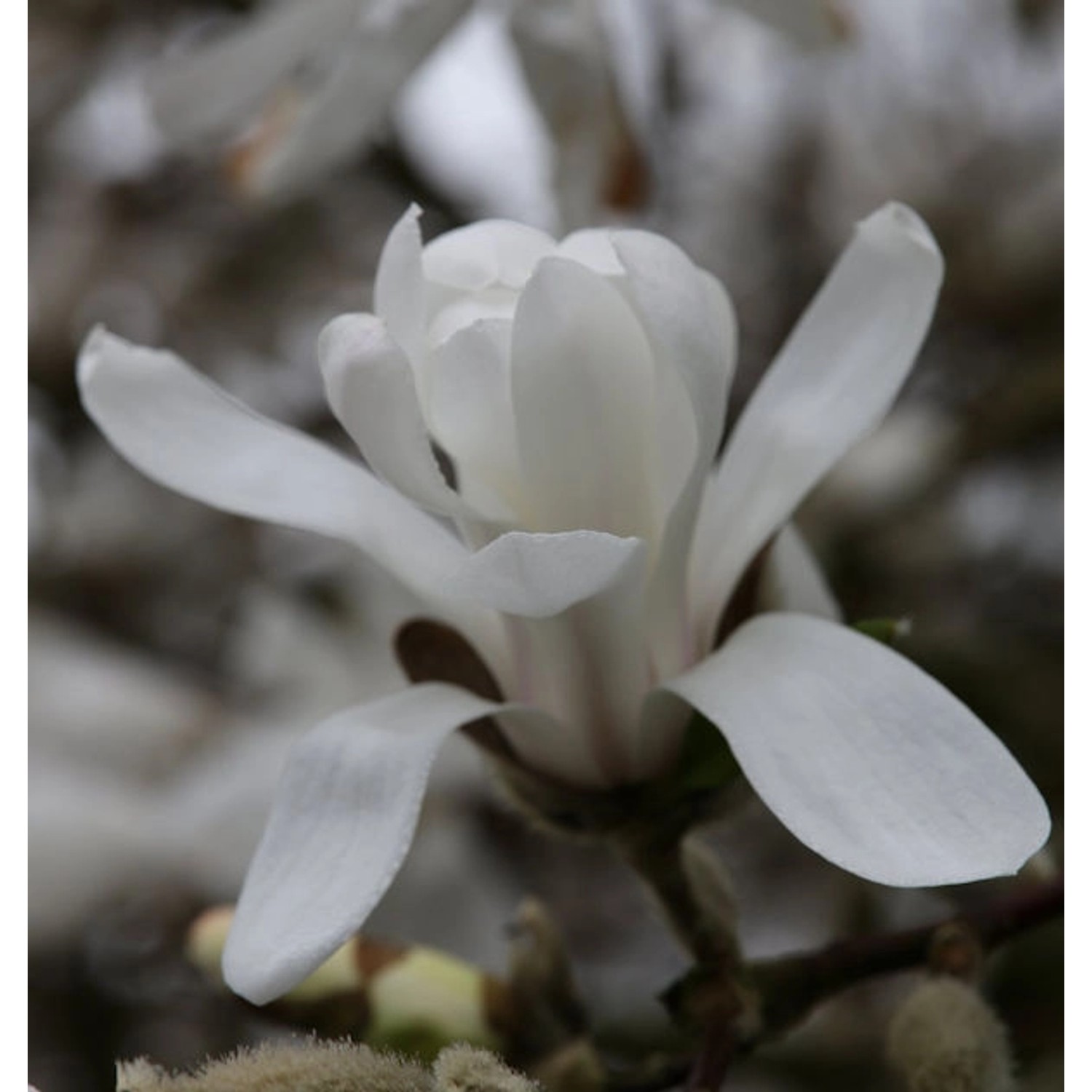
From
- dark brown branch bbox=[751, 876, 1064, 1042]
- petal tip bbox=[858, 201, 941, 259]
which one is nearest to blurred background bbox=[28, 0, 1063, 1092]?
dark brown branch bbox=[751, 876, 1064, 1042]

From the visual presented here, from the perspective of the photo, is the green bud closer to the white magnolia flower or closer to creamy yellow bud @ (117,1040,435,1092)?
the white magnolia flower

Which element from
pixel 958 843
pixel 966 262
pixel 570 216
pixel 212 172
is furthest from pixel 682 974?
pixel 212 172

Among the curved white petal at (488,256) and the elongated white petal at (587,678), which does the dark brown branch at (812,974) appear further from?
the curved white petal at (488,256)

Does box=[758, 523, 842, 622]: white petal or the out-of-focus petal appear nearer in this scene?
box=[758, 523, 842, 622]: white petal

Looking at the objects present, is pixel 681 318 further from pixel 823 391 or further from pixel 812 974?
pixel 812 974

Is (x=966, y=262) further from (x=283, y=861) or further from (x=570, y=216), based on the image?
(x=283, y=861)

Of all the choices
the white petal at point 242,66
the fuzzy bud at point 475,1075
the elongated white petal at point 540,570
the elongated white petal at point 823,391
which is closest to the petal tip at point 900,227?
the elongated white petal at point 823,391
